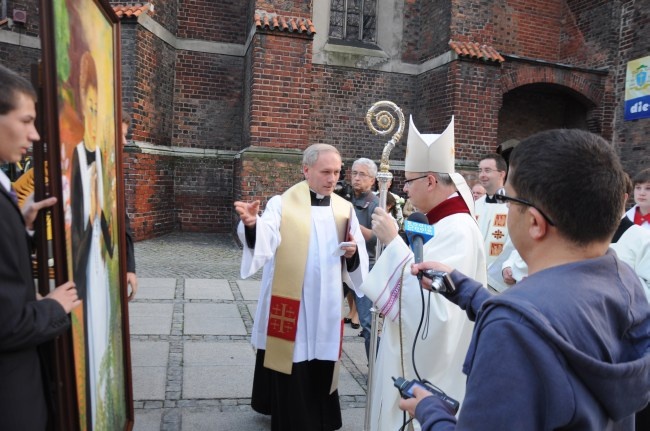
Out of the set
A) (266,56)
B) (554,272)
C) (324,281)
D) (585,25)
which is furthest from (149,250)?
(585,25)

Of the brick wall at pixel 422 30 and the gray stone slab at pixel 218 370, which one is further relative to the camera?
the brick wall at pixel 422 30

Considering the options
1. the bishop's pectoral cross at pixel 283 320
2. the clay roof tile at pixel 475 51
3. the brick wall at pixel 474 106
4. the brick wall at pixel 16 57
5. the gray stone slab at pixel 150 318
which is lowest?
the gray stone slab at pixel 150 318

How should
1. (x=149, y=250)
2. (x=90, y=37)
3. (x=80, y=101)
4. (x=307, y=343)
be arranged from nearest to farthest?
1. (x=80, y=101)
2. (x=90, y=37)
3. (x=307, y=343)
4. (x=149, y=250)

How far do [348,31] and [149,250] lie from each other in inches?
262

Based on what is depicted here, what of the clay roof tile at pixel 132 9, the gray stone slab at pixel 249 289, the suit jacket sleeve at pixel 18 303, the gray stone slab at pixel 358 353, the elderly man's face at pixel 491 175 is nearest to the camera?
the suit jacket sleeve at pixel 18 303

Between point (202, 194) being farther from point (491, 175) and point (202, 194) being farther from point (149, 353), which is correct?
point (491, 175)

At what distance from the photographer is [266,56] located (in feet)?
31.7

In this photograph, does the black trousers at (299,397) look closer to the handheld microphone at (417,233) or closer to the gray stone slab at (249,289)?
the handheld microphone at (417,233)

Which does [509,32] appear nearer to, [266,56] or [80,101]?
[266,56]

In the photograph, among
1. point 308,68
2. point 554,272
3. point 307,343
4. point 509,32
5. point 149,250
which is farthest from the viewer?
point 509,32

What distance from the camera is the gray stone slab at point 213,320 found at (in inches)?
209

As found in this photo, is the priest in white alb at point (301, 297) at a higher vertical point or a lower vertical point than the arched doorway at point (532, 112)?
lower

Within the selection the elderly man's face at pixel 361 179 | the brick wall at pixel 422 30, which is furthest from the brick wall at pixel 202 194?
the elderly man's face at pixel 361 179

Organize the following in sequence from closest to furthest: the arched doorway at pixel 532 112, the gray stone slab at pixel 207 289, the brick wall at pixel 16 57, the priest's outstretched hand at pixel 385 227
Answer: the priest's outstretched hand at pixel 385 227 < the gray stone slab at pixel 207 289 < the brick wall at pixel 16 57 < the arched doorway at pixel 532 112
